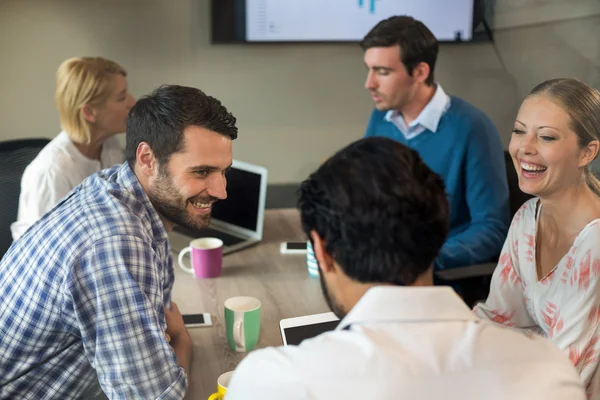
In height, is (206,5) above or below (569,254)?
above

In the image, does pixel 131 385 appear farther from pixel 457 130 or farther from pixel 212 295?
pixel 457 130

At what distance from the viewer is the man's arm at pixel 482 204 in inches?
81.8

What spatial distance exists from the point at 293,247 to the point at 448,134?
651 mm

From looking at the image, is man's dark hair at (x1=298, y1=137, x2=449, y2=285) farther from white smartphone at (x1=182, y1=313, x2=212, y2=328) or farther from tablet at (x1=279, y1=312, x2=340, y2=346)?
white smartphone at (x1=182, y1=313, x2=212, y2=328)

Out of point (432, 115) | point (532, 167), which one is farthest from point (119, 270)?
point (432, 115)

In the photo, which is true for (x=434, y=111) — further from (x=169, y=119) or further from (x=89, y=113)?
(x=89, y=113)

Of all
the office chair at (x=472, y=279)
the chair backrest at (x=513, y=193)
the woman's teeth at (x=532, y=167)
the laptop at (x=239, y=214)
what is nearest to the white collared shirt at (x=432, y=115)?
the chair backrest at (x=513, y=193)

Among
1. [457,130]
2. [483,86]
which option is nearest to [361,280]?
[457,130]

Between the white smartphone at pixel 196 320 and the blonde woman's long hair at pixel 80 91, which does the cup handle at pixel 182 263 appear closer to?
the white smartphone at pixel 196 320

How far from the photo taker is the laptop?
7.46 ft

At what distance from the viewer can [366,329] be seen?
2.72 ft

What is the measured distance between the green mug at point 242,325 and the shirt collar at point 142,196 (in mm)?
233

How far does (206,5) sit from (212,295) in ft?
4.72

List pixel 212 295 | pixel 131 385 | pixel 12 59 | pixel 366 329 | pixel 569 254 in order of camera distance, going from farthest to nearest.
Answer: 1. pixel 12 59
2. pixel 212 295
3. pixel 569 254
4. pixel 131 385
5. pixel 366 329
